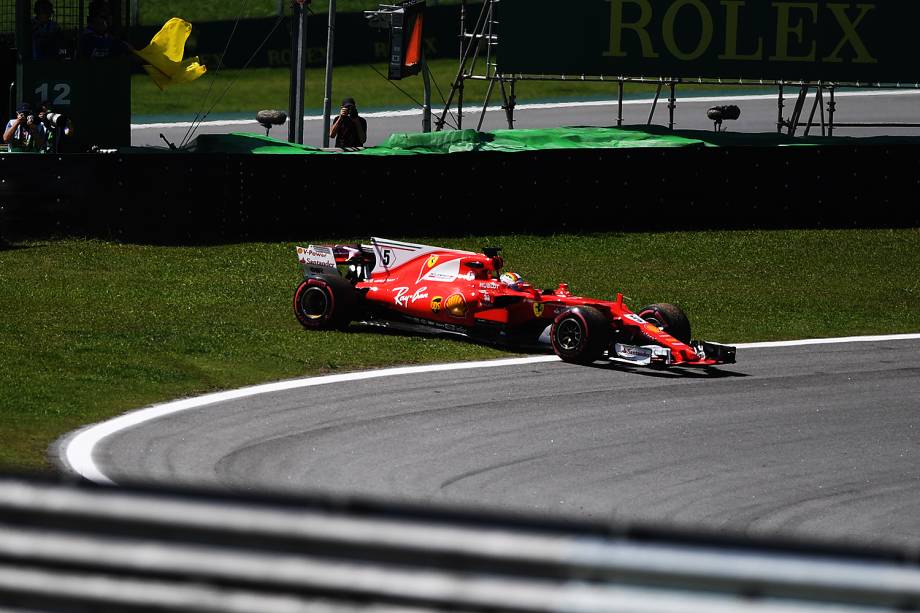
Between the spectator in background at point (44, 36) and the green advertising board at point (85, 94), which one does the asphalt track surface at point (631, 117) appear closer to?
the green advertising board at point (85, 94)

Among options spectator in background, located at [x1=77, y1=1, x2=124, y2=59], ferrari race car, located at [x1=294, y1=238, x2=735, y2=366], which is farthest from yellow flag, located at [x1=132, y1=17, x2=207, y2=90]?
ferrari race car, located at [x1=294, y1=238, x2=735, y2=366]

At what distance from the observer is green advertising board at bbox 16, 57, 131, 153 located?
2008 centimetres

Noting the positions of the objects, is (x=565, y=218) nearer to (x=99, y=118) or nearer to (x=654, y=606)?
(x=99, y=118)

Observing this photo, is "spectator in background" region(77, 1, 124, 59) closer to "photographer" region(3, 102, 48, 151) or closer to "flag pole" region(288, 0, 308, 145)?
"photographer" region(3, 102, 48, 151)

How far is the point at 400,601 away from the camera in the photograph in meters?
3.37

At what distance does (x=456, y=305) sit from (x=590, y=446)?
13.2 feet

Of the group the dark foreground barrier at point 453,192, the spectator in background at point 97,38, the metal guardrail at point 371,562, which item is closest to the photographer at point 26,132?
the dark foreground barrier at point 453,192

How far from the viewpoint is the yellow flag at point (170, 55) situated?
2070 centimetres

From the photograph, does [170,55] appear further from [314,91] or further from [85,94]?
[314,91]

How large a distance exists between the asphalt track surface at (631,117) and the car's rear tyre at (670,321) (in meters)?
15.7

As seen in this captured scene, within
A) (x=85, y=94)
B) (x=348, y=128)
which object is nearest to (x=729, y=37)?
(x=348, y=128)

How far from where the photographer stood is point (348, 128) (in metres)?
21.0

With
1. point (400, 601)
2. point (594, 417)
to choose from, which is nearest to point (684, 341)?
point (594, 417)

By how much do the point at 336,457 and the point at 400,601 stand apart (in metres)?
5.91
